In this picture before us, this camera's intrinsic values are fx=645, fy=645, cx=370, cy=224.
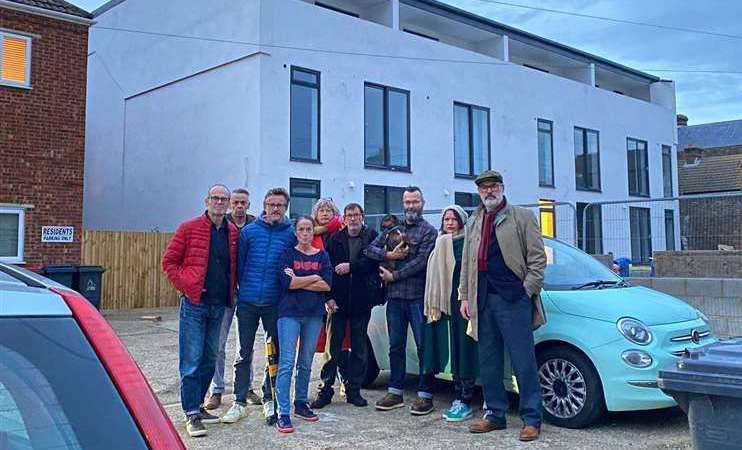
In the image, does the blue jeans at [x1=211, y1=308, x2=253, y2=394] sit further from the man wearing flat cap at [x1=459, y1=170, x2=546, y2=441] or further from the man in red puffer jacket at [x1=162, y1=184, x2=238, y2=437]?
the man wearing flat cap at [x1=459, y1=170, x2=546, y2=441]

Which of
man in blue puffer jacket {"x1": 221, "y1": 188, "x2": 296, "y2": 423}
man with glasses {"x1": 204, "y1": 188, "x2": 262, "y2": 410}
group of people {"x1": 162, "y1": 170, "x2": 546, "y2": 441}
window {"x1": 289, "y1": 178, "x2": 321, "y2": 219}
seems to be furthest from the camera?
window {"x1": 289, "y1": 178, "x2": 321, "y2": 219}

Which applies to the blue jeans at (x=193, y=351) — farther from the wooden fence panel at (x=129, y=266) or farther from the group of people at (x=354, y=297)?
the wooden fence panel at (x=129, y=266)

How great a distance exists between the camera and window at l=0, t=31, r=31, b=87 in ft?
41.5

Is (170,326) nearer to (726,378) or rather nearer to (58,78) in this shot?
(58,78)

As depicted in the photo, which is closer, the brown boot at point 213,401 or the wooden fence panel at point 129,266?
the brown boot at point 213,401

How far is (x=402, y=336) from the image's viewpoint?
599cm

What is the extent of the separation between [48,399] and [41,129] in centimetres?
1326

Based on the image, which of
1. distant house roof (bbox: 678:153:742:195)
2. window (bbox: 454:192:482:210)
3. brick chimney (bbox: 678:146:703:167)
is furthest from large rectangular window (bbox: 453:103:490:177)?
brick chimney (bbox: 678:146:703:167)

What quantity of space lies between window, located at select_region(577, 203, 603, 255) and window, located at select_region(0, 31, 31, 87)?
35.8 feet

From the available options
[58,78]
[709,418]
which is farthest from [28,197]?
[709,418]

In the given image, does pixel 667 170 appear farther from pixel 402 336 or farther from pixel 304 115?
pixel 402 336

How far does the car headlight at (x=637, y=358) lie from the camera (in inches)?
197

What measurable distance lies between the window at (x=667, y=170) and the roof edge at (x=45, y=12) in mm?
22425

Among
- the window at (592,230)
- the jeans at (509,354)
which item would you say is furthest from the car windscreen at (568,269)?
the window at (592,230)
